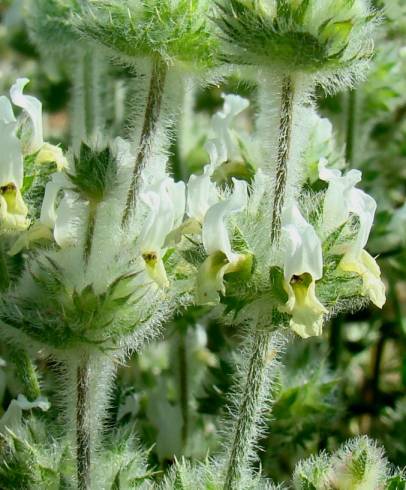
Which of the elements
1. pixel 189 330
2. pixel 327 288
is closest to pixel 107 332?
pixel 327 288

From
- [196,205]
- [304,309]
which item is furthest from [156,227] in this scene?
[304,309]

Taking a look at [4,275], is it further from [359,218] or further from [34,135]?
[359,218]

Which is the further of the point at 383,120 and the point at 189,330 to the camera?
the point at 383,120

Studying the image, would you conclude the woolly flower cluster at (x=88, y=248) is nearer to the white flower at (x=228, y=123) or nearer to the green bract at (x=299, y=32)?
the white flower at (x=228, y=123)

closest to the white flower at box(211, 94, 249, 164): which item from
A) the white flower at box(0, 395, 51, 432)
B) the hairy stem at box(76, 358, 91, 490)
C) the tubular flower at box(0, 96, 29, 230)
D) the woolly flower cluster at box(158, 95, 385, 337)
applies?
the woolly flower cluster at box(158, 95, 385, 337)

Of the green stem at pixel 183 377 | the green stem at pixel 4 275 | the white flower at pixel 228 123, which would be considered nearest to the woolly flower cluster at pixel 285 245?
the white flower at pixel 228 123

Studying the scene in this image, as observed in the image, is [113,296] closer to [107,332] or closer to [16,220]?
[107,332]
